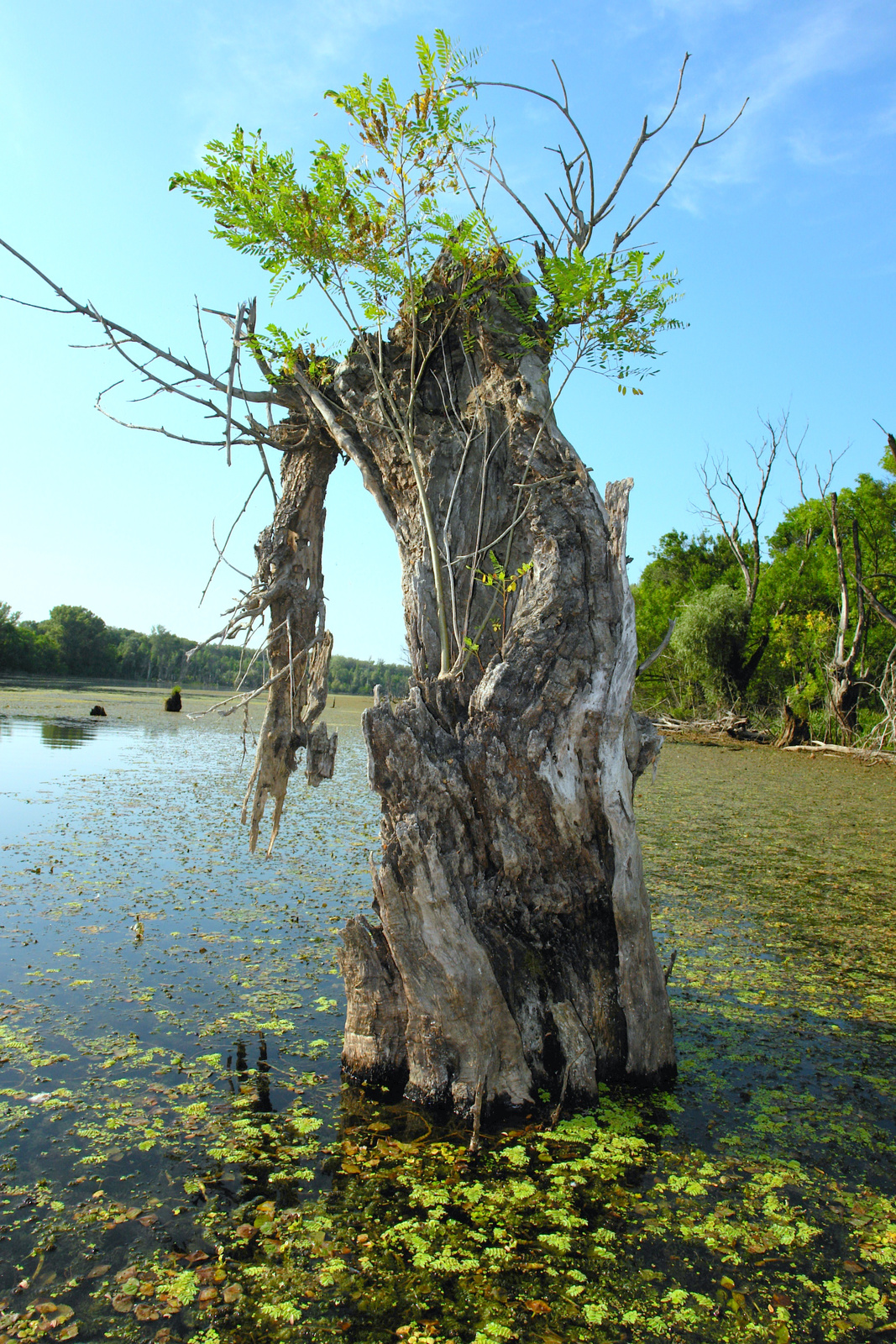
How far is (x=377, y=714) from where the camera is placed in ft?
9.41

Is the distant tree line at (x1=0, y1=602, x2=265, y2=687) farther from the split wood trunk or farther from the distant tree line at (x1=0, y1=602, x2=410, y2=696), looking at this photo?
the split wood trunk

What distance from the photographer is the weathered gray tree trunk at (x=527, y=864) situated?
2.77 meters

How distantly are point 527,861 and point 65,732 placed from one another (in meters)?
14.2

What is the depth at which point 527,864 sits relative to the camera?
115 inches

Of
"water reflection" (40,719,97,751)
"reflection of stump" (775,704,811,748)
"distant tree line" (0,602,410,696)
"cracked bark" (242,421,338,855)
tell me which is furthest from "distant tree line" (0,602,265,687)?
"cracked bark" (242,421,338,855)

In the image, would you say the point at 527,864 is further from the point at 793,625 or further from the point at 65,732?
the point at 793,625

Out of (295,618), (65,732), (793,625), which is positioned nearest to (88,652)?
(65,732)

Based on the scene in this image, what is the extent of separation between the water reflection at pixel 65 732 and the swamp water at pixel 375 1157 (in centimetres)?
840

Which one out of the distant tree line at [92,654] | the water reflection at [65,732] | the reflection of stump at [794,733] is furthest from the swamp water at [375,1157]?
the distant tree line at [92,654]

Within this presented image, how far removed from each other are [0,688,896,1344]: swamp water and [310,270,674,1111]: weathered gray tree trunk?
226mm

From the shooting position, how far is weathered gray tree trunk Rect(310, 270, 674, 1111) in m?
2.77

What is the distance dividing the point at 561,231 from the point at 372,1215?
364 cm

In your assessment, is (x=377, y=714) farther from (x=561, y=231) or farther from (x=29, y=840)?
(x=29, y=840)

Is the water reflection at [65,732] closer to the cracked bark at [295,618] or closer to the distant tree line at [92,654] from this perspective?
the cracked bark at [295,618]
